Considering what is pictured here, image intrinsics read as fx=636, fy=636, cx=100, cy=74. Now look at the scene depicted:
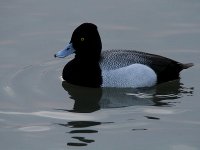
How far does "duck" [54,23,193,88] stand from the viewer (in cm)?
866

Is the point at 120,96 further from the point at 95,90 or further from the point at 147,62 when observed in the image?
the point at 147,62

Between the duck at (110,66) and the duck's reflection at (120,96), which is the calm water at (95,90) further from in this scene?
the duck at (110,66)

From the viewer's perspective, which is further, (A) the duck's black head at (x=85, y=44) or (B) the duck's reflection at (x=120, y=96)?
(A) the duck's black head at (x=85, y=44)

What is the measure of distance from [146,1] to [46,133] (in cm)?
512

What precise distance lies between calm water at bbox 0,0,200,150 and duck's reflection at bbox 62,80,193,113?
13mm

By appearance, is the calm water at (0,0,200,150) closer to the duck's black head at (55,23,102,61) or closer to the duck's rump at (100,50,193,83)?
the duck's rump at (100,50,193,83)

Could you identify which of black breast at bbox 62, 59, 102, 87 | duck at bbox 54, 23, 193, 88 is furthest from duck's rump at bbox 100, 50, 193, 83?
black breast at bbox 62, 59, 102, 87

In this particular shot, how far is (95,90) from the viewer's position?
28.4 feet

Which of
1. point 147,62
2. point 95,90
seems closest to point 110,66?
point 95,90

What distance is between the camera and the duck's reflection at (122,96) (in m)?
8.02

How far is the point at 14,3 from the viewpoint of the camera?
11.5 m

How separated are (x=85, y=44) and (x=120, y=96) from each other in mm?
1126

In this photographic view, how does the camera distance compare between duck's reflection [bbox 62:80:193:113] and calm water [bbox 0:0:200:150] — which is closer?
calm water [bbox 0:0:200:150]

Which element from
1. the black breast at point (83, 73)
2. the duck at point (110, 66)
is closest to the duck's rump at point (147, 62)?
the duck at point (110, 66)
